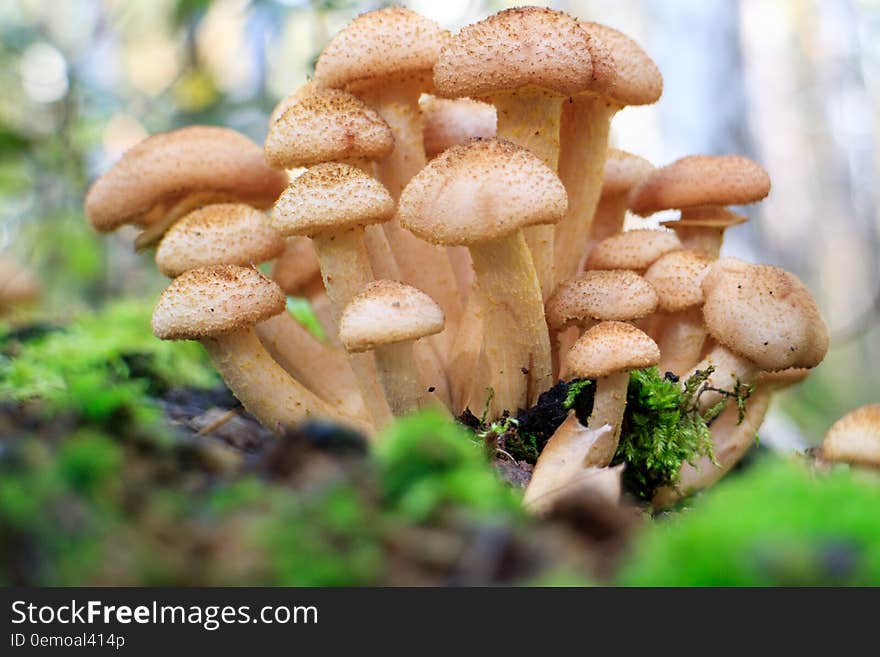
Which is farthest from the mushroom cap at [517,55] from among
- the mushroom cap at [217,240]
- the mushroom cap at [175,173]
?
the mushroom cap at [175,173]

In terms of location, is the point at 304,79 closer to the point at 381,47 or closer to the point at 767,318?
the point at 381,47

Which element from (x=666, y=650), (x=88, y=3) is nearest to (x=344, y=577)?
(x=666, y=650)

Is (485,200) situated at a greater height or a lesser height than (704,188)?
greater

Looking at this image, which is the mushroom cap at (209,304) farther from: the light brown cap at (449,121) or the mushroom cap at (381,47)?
the light brown cap at (449,121)

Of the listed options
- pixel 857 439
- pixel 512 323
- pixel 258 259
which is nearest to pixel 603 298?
pixel 512 323

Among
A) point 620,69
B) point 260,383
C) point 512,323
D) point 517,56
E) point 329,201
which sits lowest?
point 260,383

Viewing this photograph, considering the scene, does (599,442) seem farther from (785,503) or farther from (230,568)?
(230,568)

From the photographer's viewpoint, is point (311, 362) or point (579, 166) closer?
point (579, 166)

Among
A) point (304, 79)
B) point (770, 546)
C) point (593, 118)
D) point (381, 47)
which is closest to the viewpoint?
point (770, 546)
